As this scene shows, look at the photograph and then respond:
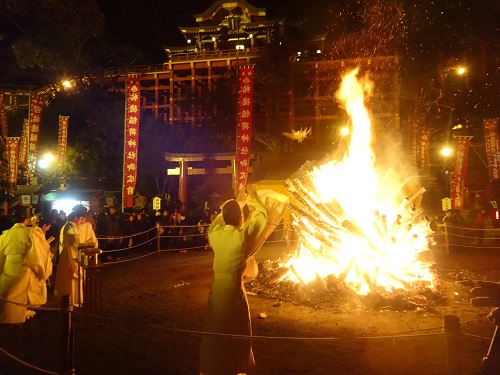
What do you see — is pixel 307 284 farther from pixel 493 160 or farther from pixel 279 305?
pixel 493 160

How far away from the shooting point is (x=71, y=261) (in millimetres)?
8258

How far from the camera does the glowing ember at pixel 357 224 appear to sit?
848 centimetres

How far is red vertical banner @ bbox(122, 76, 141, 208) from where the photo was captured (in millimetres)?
14852

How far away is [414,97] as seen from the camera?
23719mm

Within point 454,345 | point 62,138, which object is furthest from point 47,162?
point 454,345

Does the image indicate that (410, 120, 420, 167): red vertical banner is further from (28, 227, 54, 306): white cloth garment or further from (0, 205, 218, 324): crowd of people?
(28, 227, 54, 306): white cloth garment

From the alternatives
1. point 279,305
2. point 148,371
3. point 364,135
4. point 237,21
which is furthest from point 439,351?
point 237,21

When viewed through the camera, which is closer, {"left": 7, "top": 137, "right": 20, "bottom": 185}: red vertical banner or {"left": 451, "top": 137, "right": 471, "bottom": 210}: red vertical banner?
{"left": 451, "top": 137, "right": 471, "bottom": 210}: red vertical banner

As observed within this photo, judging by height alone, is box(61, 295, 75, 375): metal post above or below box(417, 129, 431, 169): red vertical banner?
below

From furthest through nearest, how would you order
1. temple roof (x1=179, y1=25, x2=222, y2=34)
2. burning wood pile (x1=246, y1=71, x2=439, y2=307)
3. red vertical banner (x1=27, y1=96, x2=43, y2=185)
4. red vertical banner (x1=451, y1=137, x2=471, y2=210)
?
temple roof (x1=179, y1=25, x2=222, y2=34)
red vertical banner (x1=27, y1=96, x2=43, y2=185)
red vertical banner (x1=451, y1=137, x2=471, y2=210)
burning wood pile (x1=246, y1=71, x2=439, y2=307)

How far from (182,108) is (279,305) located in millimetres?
23620

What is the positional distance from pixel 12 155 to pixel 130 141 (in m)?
9.24

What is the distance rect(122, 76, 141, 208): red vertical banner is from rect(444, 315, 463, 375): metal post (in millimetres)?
12747

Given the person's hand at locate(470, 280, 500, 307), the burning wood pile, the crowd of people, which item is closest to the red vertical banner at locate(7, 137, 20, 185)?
the crowd of people
